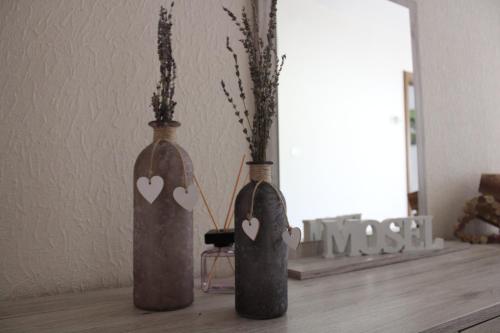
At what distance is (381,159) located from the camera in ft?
4.56

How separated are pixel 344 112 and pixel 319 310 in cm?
73

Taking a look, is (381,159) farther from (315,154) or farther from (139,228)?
(139,228)

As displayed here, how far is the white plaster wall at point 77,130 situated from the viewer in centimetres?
86

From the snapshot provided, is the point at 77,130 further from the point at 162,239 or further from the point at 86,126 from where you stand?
the point at 162,239

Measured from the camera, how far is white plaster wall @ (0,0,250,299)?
858mm

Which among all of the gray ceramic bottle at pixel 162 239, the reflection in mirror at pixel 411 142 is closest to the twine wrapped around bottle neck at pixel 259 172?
the gray ceramic bottle at pixel 162 239

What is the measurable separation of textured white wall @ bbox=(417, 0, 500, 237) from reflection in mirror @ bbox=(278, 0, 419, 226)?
0.19m

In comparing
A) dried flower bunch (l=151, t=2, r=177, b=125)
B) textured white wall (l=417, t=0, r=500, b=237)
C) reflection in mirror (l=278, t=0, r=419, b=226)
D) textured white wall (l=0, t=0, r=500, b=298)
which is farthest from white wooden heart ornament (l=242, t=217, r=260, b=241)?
textured white wall (l=417, t=0, r=500, b=237)

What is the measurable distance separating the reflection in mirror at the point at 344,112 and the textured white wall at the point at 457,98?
0.19 metres

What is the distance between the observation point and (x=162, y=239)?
0.74 metres

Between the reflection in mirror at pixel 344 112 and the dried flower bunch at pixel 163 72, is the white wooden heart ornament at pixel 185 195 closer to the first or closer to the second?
the dried flower bunch at pixel 163 72

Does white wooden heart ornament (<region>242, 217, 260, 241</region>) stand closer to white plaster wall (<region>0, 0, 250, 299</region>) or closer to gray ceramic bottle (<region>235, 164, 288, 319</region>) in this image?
gray ceramic bottle (<region>235, 164, 288, 319</region>)

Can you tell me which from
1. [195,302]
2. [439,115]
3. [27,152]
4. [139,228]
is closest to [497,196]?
[439,115]

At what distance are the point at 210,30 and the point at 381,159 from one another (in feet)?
2.32
